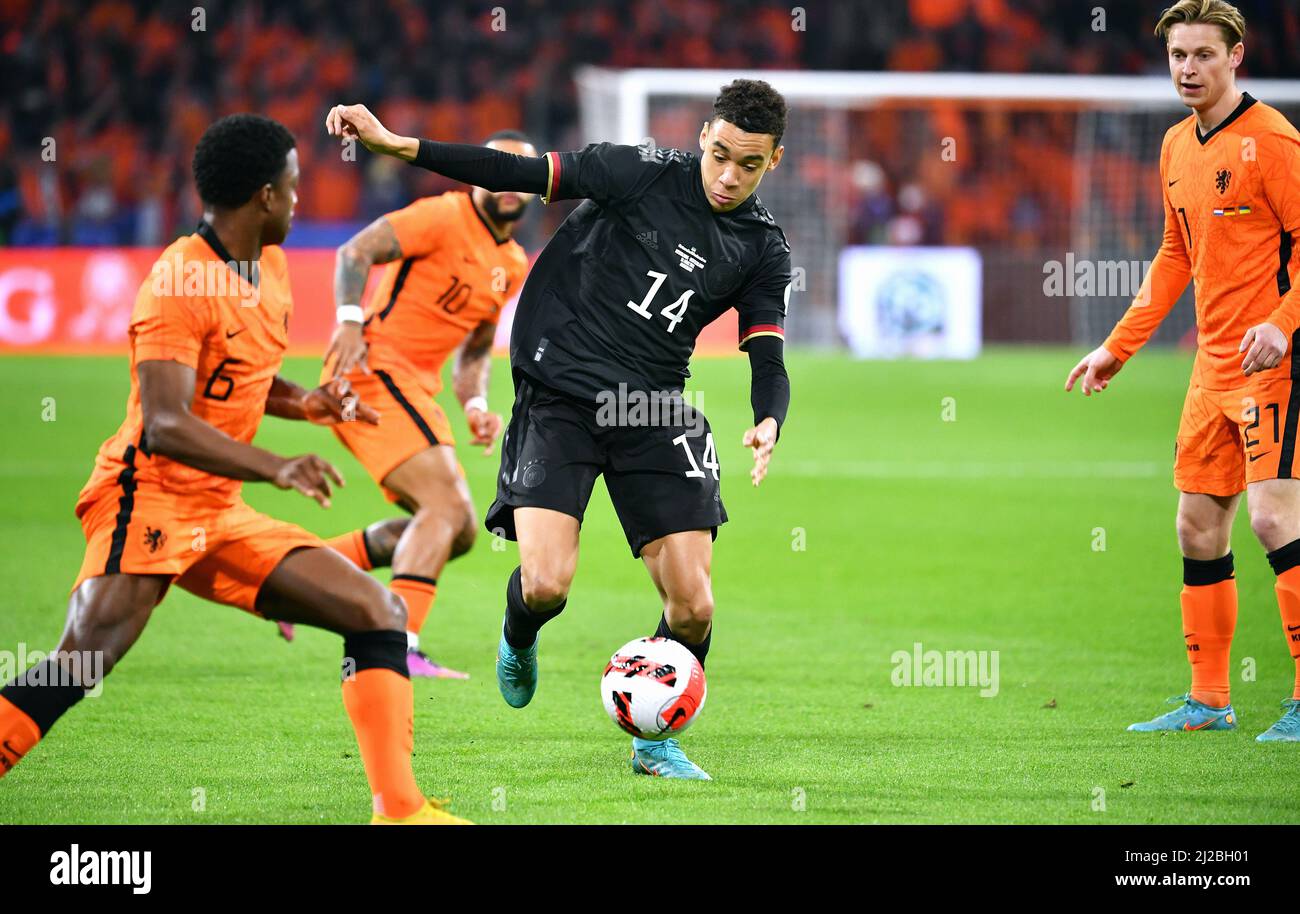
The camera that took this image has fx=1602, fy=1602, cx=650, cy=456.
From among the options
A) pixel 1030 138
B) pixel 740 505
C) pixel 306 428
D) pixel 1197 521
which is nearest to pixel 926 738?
pixel 1197 521

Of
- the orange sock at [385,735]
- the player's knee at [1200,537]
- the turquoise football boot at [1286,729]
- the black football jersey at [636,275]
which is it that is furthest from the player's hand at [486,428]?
the turquoise football boot at [1286,729]

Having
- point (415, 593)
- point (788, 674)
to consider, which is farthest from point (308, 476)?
point (788, 674)

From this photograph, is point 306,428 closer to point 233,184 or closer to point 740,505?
point 740,505

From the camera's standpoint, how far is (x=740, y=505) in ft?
42.6

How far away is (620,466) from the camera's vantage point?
5723mm

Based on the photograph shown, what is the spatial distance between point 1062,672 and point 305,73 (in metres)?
22.3

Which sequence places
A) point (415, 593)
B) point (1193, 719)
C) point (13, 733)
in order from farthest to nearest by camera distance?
point (415, 593)
point (1193, 719)
point (13, 733)

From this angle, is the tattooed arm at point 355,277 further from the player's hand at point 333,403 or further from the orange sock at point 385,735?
the orange sock at point 385,735

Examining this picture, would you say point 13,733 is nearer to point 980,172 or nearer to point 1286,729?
point 1286,729

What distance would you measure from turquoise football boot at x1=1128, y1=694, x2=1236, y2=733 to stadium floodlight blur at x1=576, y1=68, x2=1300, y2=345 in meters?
15.2

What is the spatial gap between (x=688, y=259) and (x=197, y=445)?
1991 millimetres

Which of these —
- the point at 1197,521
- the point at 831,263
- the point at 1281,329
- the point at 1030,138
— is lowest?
the point at 1197,521

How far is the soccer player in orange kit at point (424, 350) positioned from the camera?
7336 mm

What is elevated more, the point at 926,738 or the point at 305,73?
the point at 305,73
